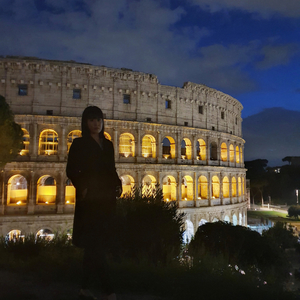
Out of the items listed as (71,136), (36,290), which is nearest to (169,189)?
(71,136)

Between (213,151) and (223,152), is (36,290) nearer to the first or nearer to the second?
(213,151)

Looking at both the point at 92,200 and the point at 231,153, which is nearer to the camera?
the point at 92,200

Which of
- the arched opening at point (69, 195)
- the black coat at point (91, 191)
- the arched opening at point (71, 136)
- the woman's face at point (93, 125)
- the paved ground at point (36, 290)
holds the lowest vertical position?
the paved ground at point (36, 290)

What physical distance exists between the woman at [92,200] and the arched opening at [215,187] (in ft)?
71.4

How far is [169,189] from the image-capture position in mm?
24859

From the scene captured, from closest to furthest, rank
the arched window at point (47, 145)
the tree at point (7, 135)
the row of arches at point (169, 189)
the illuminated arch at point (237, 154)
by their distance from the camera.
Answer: the tree at point (7, 135) < the arched window at point (47, 145) < the row of arches at point (169, 189) < the illuminated arch at point (237, 154)

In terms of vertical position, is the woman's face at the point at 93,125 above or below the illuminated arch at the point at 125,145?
below

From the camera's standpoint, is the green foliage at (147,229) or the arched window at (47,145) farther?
the arched window at (47,145)

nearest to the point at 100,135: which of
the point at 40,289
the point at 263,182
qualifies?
the point at 40,289

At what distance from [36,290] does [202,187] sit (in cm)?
2053

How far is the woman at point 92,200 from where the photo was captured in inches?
182

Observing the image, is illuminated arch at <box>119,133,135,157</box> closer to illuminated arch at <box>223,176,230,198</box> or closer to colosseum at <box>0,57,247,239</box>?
colosseum at <box>0,57,247,239</box>

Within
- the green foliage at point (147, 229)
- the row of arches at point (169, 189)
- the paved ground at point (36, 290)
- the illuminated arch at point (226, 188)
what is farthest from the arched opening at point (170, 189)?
the paved ground at point (36, 290)

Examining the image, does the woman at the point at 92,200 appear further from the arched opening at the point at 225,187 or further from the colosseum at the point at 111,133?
the arched opening at the point at 225,187
